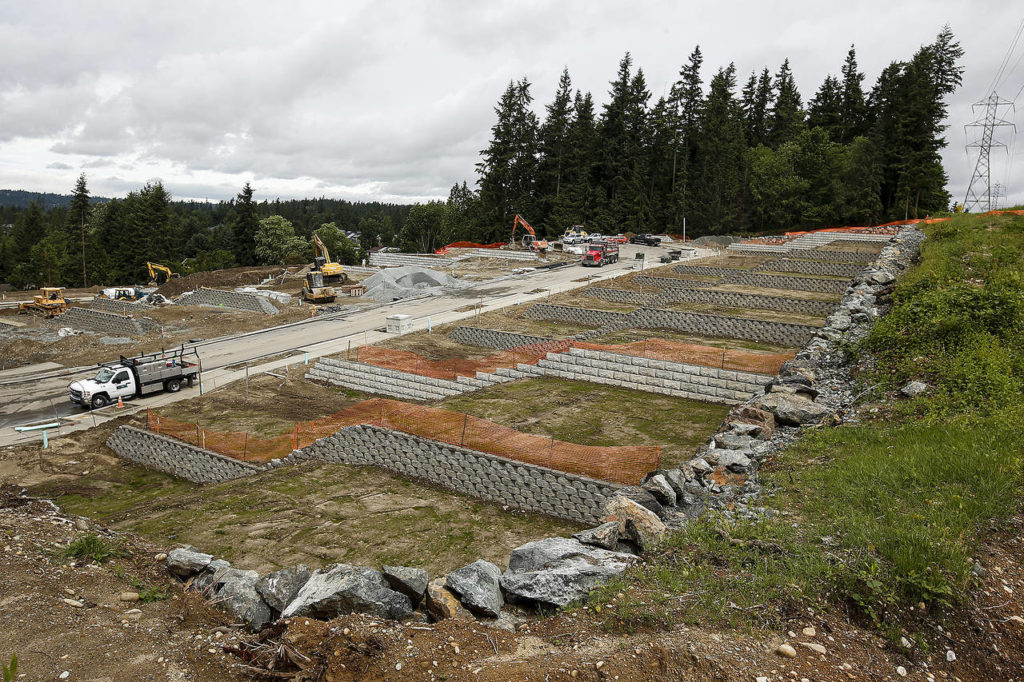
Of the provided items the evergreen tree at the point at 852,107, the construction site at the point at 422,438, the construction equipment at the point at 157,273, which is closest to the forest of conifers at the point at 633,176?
the evergreen tree at the point at 852,107

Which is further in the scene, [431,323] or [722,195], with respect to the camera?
[722,195]

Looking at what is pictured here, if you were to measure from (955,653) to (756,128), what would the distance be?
331 ft

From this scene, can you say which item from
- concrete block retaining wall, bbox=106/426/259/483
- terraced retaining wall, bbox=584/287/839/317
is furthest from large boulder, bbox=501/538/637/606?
terraced retaining wall, bbox=584/287/839/317

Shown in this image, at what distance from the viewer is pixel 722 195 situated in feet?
259

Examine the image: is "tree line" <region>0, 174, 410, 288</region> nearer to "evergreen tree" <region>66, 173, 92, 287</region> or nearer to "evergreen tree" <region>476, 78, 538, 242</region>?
"evergreen tree" <region>66, 173, 92, 287</region>

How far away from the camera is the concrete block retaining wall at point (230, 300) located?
45.4 m

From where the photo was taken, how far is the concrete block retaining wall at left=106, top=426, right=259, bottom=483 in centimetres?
1778

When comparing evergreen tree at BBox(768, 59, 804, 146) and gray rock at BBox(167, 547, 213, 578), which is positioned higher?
evergreen tree at BBox(768, 59, 804, 146)

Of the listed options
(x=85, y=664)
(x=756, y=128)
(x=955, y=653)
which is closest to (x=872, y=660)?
(x=955, y=653)

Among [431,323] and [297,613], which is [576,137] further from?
[297,613]

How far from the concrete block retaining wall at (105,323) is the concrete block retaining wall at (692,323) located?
27003 millimetres

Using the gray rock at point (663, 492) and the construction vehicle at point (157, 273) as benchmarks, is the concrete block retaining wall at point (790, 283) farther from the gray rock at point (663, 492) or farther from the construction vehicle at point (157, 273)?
the construction vehicle at point (157, 273)

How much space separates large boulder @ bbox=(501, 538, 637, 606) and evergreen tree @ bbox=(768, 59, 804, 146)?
290 feet

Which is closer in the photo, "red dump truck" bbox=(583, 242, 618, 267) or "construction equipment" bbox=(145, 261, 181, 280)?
"red dump truck" bbox=(583, 242, 618, 267)
